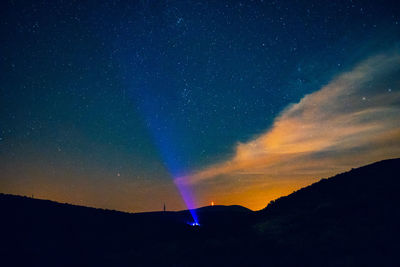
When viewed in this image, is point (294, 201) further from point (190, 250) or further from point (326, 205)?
point (190, 250)

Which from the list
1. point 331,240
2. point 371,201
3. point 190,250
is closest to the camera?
point 331,240

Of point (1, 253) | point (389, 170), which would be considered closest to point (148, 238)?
point (1, 253)

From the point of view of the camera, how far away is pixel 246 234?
68.9 feet

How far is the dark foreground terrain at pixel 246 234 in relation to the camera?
48.8 feet

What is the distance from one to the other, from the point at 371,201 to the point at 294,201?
9022 millimetres

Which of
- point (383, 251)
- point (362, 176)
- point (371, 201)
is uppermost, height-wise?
point (362, 176)

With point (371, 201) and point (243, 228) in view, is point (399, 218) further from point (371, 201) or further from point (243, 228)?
point (243, 228)

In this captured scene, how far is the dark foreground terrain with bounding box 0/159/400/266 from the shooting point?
585 inches

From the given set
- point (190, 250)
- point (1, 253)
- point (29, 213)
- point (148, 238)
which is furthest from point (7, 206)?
Answer: point (190, 250)

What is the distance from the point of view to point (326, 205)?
75.4ft

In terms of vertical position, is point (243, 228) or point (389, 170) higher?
point (389, 170)

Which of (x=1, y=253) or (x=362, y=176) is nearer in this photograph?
(x=1, y=253)

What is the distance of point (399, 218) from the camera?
16359 millimetres

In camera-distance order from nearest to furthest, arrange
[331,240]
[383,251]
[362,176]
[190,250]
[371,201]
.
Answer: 1. [383,251]
2. [331,240]
3. [190,250]
4. [371,201]
5. [362,176]
